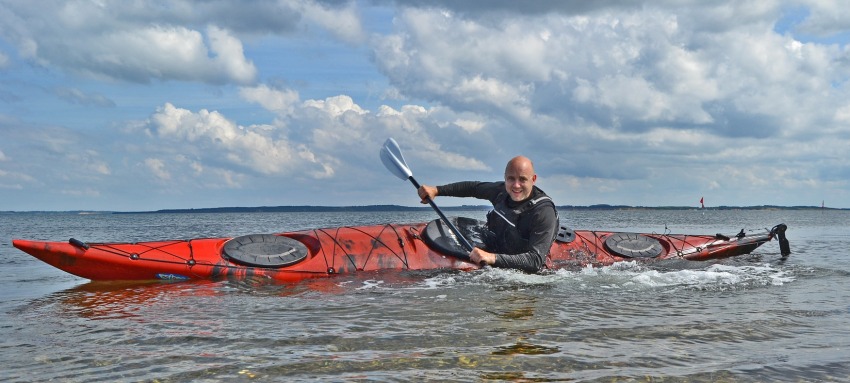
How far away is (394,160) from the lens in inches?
400

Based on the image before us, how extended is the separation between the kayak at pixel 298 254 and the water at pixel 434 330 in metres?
0.33

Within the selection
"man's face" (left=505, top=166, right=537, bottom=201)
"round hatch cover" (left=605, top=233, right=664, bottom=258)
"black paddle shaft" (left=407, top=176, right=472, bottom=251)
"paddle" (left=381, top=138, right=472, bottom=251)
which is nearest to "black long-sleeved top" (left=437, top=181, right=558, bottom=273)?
"man's face" (left=505, top=166, right=537, bottom=201)

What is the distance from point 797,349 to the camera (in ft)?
14.8

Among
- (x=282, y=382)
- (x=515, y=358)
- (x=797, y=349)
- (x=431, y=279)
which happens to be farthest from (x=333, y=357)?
(x=431, y=279)

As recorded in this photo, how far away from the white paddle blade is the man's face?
8.36 ft

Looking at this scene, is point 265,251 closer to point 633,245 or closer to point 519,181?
point 519,181

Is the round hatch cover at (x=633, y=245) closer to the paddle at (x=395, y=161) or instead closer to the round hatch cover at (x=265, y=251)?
the paddle at (x=395, y=161)

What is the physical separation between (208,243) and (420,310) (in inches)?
163

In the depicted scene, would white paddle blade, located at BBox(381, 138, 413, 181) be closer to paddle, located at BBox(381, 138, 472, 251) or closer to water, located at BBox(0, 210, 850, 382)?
paddle, located at BBox(381, 138, 472, 251)

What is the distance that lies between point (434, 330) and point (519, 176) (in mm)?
3007

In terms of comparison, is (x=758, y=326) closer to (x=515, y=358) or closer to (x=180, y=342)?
(x=515, y=358)

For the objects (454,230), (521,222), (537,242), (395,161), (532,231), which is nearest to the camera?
(537,242)

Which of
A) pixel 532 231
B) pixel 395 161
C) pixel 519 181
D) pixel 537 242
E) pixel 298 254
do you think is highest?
pixel 395 161

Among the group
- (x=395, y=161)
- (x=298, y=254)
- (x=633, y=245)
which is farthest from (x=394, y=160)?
(x=633, y=245)
